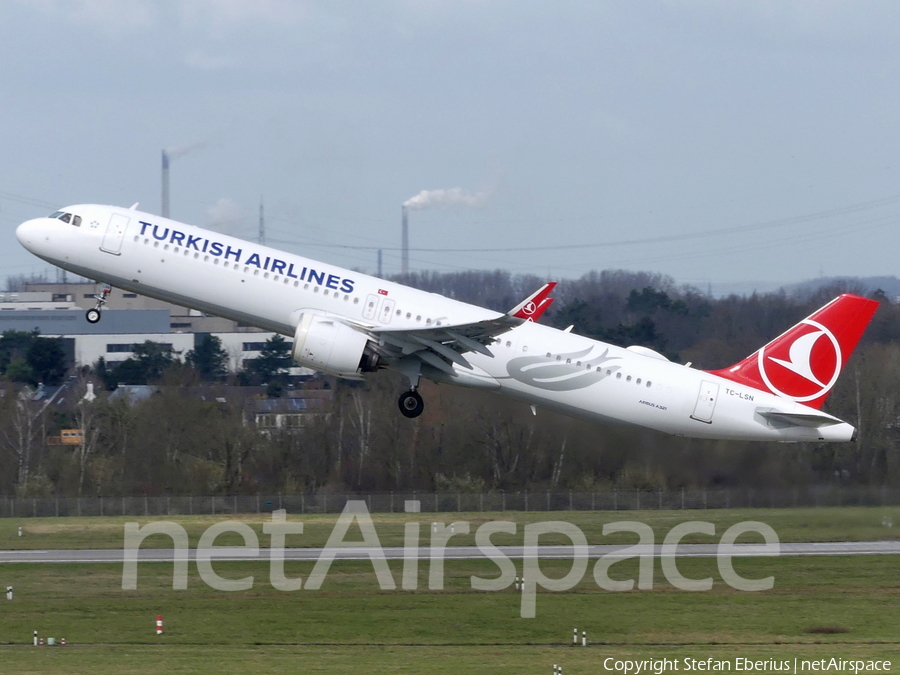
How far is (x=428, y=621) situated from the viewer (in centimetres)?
2977

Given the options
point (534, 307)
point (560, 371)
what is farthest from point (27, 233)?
point (560, 371)

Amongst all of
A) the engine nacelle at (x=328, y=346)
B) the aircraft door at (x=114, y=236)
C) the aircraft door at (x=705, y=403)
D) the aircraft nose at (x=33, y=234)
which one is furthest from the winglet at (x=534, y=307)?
the aircraft nose at (x=33, y=234)

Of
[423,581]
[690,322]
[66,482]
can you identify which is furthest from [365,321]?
[690,322]

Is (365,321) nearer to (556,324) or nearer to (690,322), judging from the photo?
(556,324)

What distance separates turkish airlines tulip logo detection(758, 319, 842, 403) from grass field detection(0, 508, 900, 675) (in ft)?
18.2

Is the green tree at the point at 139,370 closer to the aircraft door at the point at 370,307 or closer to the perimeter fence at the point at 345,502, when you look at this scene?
the perimeter fence at the point at 345,502

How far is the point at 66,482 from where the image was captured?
61594 mm

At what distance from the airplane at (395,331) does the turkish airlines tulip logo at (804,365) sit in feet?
3.21

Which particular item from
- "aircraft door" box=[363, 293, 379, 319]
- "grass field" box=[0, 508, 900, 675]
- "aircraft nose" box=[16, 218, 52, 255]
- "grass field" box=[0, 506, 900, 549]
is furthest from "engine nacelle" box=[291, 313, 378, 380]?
"grass field" box=[0, 506, 900, 549]

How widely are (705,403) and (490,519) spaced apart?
13.8 m

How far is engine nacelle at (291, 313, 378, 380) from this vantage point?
109 feet

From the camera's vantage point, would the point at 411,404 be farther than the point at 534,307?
Yes

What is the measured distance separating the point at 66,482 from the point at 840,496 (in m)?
40.0

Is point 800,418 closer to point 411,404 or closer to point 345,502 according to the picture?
point 411,404
